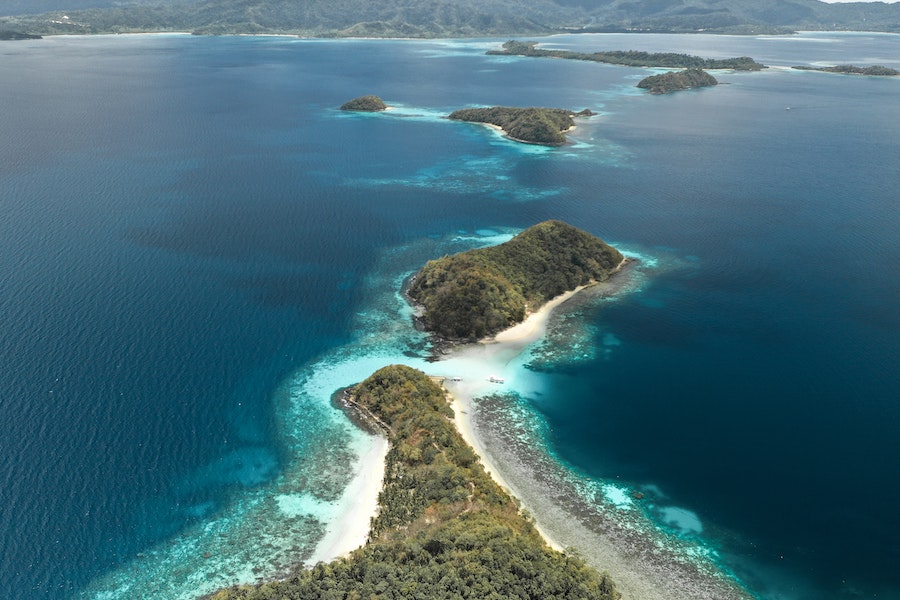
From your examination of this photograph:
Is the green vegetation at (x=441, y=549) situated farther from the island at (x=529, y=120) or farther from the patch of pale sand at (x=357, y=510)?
the island at (x=529, y=120)

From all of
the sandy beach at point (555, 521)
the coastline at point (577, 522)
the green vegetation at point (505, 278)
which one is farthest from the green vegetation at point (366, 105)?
the sandy beach at point (555, 521)

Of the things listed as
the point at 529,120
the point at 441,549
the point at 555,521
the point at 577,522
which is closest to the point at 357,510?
the point at 441,549

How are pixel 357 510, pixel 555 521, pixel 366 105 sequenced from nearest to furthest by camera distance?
pixel 555 521
pixel 357 510
pixel 366 105

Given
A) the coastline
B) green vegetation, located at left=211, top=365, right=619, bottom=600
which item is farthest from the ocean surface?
green vegetation, located at left=211, top=365, right=619, bottom=600

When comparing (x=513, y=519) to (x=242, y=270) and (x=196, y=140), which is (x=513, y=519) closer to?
(x=242, y=270)

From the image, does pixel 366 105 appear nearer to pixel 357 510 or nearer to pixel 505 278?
pixel 505 278

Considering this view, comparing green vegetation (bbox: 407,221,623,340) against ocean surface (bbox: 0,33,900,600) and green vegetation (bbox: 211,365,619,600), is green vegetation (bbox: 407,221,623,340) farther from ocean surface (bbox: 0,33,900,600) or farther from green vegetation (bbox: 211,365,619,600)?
green vegetation (bbox: 211,365,619,600)

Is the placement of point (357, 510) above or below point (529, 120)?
below
